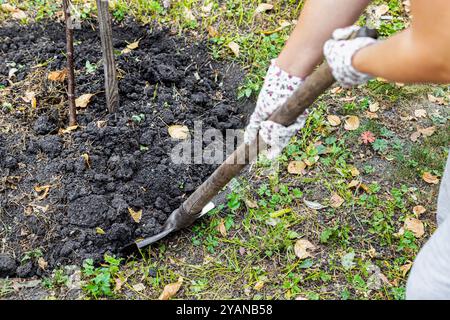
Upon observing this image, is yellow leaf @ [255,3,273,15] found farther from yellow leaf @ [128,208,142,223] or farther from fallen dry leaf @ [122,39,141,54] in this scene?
yellow leaf @ [128,208,142,223]

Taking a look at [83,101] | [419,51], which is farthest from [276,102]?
[83,101]

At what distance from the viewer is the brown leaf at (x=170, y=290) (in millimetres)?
2406

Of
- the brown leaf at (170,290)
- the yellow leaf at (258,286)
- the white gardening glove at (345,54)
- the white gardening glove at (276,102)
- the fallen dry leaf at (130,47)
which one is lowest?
the yellow leaf at (258,286)

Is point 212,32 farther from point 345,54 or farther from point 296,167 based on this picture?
point 345,54

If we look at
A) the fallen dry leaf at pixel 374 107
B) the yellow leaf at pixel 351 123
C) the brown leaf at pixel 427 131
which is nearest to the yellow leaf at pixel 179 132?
the yellow leaf at pixel 351 123

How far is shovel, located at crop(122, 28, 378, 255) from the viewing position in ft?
5.62

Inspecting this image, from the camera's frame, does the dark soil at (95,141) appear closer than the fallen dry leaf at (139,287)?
No

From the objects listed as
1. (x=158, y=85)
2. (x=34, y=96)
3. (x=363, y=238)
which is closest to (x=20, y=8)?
(x=34, y=96)

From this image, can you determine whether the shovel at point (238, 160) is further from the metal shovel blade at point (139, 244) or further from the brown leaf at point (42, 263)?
the brown leaf at point (42, 263)

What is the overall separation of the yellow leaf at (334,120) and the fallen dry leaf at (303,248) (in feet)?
2.80

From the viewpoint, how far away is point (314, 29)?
1782 mm

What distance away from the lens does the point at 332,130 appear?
309 centimetres

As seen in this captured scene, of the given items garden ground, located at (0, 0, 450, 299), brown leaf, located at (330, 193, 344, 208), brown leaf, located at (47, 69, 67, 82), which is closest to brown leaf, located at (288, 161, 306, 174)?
garden ground, located at (0, 0, 450, 299)

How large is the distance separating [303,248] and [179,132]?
3.38ft
